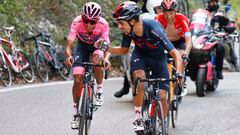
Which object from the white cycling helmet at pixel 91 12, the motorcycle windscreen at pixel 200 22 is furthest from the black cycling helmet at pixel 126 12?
the motorcycle windscreen at pixel 200 22

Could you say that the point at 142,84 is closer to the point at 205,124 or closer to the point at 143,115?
the point at 143,115

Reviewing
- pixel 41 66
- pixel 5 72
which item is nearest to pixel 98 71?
pixel 5 72

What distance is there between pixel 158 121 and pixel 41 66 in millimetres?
11102

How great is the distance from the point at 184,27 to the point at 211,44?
4098 millimetres

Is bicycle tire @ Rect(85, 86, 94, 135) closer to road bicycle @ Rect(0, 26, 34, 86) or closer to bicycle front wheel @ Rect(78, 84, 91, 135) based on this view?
bicycle front wheel @ Rect(78, 84, 91, 135)

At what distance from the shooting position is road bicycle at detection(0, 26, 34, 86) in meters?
16.1

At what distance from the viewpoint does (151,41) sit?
765 centimetres

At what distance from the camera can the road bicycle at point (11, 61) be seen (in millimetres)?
16125

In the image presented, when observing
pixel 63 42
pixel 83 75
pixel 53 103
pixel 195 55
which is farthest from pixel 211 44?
pixel 63 42

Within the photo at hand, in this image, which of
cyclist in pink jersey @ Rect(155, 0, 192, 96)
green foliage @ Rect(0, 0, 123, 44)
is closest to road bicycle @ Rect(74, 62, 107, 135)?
cyclist in pink jersey @ Rect(155, 0, 192, 96)

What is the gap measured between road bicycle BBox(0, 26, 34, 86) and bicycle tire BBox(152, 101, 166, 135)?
8840 millimetres

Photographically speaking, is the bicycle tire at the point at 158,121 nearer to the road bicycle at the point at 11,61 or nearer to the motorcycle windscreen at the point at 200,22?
the motorcycle windscreen at the point at 200,22

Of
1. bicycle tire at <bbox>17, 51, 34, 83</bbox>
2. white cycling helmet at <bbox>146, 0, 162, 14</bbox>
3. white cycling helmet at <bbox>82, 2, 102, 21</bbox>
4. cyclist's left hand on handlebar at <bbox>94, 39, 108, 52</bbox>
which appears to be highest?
white cycling helmet at <bbox>82, 2, 102, 21</bbox>

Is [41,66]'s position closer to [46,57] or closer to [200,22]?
[46,57]
